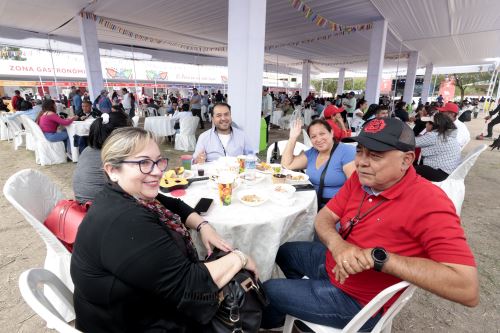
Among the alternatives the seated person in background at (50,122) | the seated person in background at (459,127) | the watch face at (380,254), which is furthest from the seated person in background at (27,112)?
the seated person in background at (459,127)

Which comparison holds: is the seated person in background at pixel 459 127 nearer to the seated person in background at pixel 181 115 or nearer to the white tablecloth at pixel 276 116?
the seated person in background at pixel 181 115

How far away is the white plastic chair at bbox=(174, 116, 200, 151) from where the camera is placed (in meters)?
7.09

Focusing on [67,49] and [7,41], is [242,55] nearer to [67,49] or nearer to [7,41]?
[7,41]

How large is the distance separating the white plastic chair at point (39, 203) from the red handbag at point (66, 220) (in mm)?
57

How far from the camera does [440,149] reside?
137 inches

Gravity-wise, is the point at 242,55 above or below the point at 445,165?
above

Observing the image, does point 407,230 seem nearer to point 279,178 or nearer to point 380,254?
point 380,254

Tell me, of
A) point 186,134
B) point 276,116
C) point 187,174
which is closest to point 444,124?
point 187,174

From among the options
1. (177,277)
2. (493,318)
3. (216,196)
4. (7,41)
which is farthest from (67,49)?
(493,318)

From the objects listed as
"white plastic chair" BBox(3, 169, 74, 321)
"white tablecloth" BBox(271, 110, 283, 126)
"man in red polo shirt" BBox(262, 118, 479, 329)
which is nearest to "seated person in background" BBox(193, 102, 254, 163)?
"white plastic chair" BBox(3, 169, 74, 321)

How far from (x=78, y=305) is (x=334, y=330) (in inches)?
47.7

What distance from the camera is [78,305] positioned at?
105cm

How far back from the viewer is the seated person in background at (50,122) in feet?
18.4

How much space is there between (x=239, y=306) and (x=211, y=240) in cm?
Result: 46
